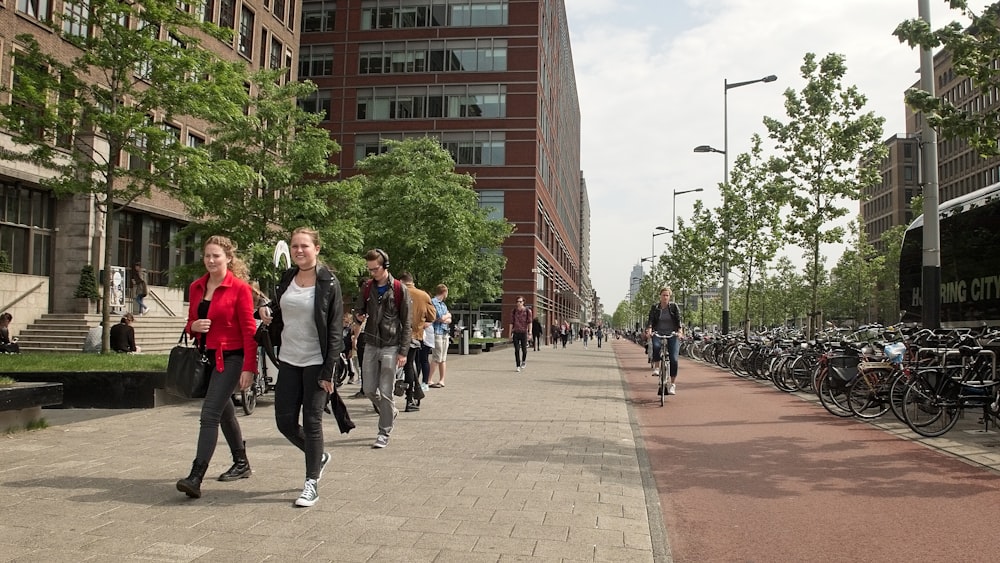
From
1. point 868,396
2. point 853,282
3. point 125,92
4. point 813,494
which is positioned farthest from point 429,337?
point 853,282

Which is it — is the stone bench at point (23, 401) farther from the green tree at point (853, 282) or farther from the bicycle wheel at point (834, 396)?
the green tree at point (853, 282)

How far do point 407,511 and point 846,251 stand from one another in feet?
182

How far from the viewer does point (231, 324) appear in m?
5.16

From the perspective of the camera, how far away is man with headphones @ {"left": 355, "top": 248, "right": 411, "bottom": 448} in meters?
7.18

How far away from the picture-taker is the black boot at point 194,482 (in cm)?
491

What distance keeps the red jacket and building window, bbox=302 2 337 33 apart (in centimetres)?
5510

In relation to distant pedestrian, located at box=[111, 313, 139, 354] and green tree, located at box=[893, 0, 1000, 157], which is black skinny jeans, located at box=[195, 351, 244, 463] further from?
distant pedestrian, located at box=[111, 313, 139, 354]

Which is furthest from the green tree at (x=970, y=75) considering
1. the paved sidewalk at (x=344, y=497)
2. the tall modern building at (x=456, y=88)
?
the tall modern building at (x=456, y=88)

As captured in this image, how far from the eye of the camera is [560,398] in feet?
42.0

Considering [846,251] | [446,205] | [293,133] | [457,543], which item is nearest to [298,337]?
[457,543]

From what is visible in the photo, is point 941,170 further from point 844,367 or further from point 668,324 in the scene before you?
point 844,367

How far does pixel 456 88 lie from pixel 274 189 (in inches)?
1469

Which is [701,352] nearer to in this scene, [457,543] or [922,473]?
[922,473]

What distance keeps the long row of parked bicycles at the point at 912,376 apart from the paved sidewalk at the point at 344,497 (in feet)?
10.9
